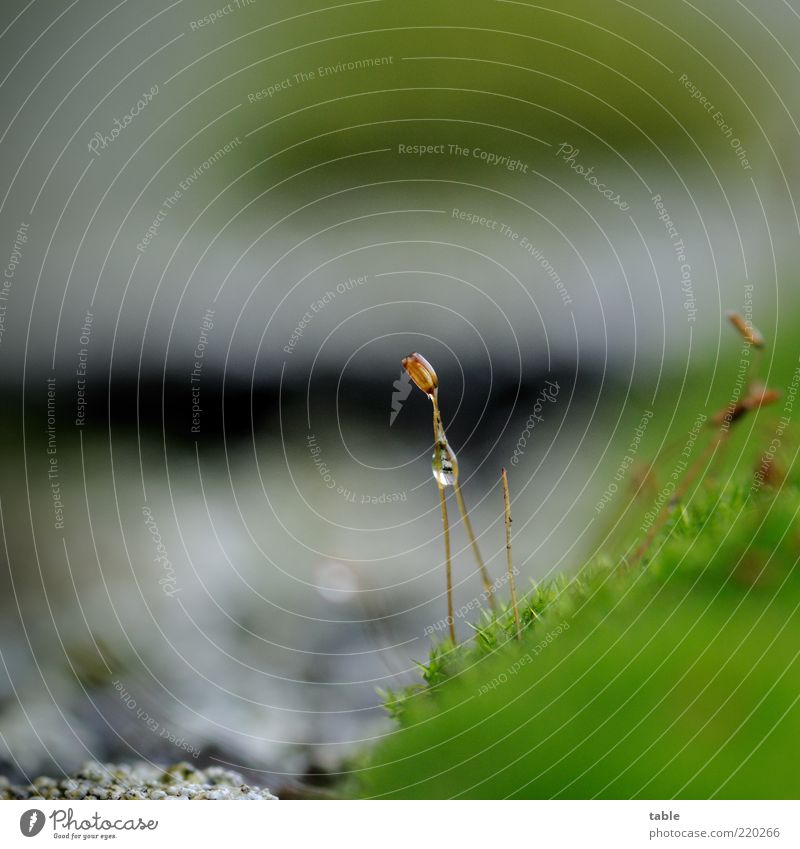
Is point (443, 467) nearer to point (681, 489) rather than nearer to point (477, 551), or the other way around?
point (477, 551)

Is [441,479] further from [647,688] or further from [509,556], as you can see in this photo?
[647,688]

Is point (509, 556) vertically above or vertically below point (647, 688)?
above

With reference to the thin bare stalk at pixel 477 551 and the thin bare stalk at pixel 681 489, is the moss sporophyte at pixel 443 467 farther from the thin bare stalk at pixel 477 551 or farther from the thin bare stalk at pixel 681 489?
the thin bare stalk at pixel 681 489

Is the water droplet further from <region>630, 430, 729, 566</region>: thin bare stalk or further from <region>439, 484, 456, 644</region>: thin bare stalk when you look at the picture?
<region>630, 430, 729, 566</region>: thin bare stalk

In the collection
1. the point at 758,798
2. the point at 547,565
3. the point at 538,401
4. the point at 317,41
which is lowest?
the point at 758,798

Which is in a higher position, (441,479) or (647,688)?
(441,479)

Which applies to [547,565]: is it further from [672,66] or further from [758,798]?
[672,66]

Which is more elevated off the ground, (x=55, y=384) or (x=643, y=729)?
(x=55, y=384)

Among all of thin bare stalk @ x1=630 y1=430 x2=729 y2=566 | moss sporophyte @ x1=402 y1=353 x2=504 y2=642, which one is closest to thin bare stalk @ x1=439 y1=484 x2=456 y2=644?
moss sporophyte @ x1=402 y1=353 x2=504 y2=642

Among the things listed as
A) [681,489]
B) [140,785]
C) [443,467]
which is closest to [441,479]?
[443,467]

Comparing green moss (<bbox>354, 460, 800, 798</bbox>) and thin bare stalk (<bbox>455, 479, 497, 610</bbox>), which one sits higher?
thin bare stalk (<bbox>455, 479, 497, 610</bbox>)

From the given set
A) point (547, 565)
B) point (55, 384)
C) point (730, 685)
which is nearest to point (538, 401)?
point (547, 565)
